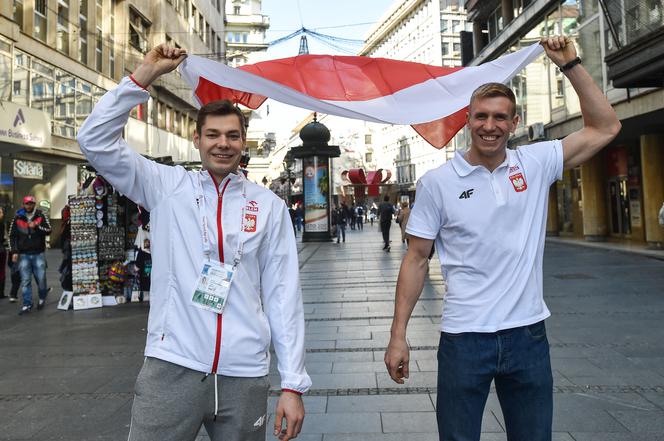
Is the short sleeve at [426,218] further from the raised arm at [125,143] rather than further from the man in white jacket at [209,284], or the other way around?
the raised arm at [125,143]

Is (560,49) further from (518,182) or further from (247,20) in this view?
(247,20)

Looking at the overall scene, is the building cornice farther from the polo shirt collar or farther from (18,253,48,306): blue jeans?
the polo shirt collar

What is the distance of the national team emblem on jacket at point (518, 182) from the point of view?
8.25 ft

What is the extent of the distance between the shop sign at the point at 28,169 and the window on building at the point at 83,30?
5527 millimetres

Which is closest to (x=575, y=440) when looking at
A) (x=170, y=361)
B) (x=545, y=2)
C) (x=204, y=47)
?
(x=170, y=361)

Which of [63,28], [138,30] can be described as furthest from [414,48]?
[63,28]

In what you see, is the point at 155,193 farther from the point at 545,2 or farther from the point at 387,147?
the point at 387,147

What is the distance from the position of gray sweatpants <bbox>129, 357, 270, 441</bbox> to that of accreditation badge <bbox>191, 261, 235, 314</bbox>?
0.80 ft

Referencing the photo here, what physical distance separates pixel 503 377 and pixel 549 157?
3.44ft

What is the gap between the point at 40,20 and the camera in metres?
22.0

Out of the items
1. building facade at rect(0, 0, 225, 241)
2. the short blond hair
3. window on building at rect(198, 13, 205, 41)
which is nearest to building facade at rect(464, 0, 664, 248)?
the short blond hair

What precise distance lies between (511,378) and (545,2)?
2362 cm

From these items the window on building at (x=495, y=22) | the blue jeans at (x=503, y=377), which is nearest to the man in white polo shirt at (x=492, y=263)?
the blue jeans at (x=503, y=377)

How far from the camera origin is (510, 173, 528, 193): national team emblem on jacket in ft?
8.25
